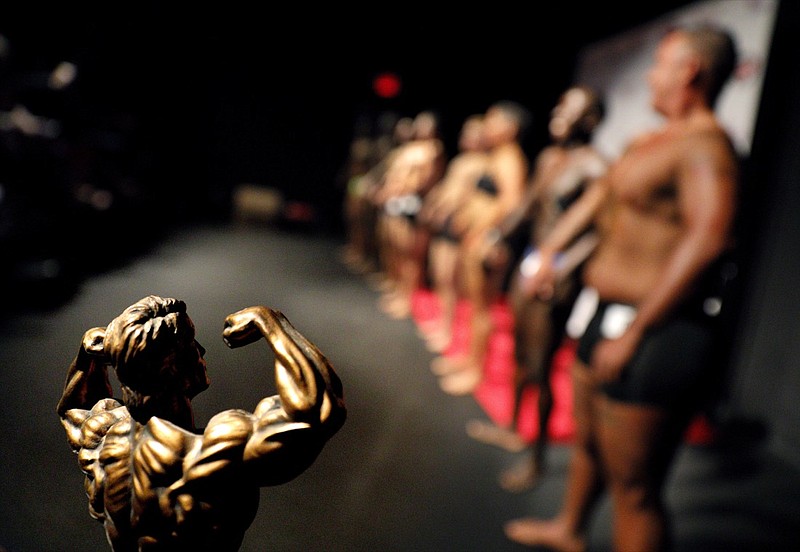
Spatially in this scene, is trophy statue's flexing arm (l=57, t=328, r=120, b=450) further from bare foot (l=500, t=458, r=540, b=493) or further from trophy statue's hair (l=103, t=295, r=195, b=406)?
bare foot (l=500, t=458, r=540, b=493)

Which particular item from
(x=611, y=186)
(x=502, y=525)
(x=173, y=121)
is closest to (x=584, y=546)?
(x=502, y=525)

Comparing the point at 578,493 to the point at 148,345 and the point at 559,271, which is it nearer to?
the point at 559,271

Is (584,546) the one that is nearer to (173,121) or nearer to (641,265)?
(641,265)

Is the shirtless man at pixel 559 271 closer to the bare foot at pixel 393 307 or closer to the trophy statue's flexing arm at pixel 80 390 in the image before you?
the bare foot at pixel 393 307

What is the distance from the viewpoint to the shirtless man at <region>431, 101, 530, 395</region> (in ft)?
10.5

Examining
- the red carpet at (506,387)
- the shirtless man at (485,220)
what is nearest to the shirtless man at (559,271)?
the red carpet at (506,387)

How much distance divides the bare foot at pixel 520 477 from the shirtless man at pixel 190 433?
79.3 inches

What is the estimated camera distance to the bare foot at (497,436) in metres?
2.74

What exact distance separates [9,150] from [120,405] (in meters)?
1.22

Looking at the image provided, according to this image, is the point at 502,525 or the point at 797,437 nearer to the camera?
the point at 502,525

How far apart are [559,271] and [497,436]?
89cm

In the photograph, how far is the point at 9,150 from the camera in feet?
5.00

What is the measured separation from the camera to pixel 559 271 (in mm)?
2320

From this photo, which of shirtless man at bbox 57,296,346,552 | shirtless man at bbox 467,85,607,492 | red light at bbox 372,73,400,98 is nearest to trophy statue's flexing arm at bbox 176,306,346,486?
shirtless man at bbox 57,296,346,552
